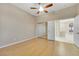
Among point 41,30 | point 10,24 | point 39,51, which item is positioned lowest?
point 39,51

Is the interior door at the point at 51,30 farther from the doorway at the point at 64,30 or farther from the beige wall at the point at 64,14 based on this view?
the beige wall at the point at 64,14

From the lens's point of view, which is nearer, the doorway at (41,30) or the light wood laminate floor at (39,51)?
the light wood laminate floor at (39,51)

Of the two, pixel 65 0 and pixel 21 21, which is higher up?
pixel 65 0

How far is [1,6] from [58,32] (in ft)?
14.6

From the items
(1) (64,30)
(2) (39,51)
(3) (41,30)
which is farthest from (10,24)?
(3) (41,30)

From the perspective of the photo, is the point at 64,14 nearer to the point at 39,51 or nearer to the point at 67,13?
the point at 67,13

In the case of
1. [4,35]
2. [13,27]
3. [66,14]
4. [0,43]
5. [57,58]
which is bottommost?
[57,58]

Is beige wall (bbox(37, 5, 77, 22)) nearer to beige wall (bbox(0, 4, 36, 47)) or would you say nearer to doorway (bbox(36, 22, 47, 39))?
doorway (bbox(36, 22, 47, 39))

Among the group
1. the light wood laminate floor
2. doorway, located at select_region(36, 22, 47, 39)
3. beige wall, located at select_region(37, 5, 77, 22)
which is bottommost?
the light wood laminate floor

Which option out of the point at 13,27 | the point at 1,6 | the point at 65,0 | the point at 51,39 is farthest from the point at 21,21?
the point at 65,0

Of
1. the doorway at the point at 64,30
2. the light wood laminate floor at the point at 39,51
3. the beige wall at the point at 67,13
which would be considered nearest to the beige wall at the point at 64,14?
the beige wall at the point at 67,13

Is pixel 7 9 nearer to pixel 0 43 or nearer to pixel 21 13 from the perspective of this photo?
pixel 21 13

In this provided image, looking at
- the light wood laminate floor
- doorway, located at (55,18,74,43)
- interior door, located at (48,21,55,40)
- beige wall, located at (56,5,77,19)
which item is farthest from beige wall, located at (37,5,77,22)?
the light wood laminate floor

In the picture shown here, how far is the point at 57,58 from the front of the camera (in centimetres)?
295
